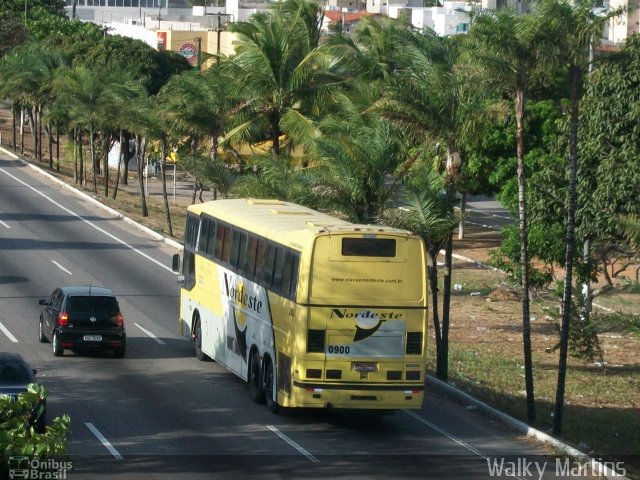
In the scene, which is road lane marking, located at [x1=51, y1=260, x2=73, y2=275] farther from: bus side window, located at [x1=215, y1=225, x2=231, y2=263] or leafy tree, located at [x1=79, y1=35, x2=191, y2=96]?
leafy tree, located at [x1=79, y1=35, x2=191, y2=96]

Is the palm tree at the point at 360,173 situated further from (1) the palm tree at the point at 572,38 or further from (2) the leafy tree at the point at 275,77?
(2) the leafy tree at the point at 275,77

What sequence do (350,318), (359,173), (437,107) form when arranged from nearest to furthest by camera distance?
(350,318)
(437,107)
(359,173)

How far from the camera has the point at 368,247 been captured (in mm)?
20734

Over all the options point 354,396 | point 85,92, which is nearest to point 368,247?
point 354,396

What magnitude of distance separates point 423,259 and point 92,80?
4585 centimetres

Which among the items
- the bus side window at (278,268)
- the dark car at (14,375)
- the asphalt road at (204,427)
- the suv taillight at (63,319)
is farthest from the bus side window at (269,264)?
the suv taillight at (63,319)

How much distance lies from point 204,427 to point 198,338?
Answer: 692 cm

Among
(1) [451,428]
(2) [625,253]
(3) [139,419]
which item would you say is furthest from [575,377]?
(3) [139,419]

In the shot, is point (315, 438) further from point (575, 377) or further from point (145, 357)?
point (575, 377)

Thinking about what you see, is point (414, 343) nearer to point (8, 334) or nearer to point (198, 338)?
point (198, 338)

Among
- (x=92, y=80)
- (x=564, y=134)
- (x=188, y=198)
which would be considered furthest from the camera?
(x=188, y=198)

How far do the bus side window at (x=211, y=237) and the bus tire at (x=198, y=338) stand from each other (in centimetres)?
191

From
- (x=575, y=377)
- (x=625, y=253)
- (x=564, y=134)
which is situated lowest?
(x=575, y=377)

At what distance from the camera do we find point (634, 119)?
105ft
